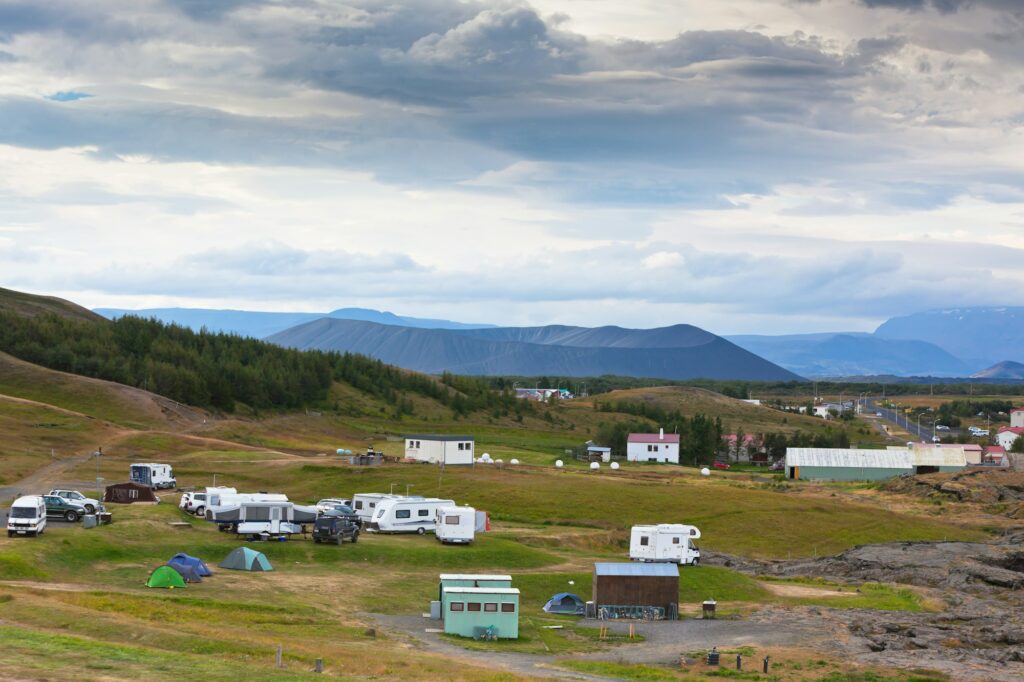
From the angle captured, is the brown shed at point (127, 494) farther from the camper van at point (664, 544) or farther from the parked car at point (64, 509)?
the camper van at point (664, 544)

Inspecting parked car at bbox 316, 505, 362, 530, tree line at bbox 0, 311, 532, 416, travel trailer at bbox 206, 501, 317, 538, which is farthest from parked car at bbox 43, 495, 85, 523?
tree line at bbox 0, 311, 532, 416

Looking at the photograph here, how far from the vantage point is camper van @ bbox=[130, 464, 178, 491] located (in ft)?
250

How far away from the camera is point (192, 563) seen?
1944 inches

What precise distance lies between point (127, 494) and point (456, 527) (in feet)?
70.7

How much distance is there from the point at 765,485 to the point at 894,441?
243 feet

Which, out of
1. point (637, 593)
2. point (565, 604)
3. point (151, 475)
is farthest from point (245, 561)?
point (151, 475)

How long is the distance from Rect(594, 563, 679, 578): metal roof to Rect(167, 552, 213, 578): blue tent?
18.1 meters

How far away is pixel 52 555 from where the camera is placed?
49719 mm

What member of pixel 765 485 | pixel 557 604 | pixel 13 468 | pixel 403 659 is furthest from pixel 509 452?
pixel 403 659

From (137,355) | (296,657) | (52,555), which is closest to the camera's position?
(296,657)

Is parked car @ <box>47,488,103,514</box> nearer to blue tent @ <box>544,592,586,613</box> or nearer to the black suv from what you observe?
the black suv

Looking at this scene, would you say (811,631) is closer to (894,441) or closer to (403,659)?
(403,659)

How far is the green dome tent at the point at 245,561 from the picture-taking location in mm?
52344

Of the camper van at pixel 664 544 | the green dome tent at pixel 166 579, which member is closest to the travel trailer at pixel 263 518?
the green dome tent at pixel 166 579
